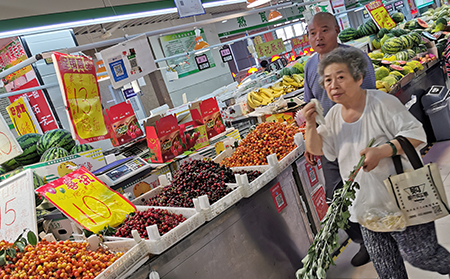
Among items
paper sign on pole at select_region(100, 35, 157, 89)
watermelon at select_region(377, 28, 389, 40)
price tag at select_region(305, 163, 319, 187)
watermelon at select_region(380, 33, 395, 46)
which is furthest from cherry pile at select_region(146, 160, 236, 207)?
watermelon at select_region(377, 28, 389, 40)

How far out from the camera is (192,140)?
4.21 meters

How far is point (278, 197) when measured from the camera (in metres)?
2.68

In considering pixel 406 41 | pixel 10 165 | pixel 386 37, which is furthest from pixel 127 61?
pixel 386 37

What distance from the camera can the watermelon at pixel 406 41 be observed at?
5.99 m

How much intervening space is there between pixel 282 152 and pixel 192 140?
1544 mm

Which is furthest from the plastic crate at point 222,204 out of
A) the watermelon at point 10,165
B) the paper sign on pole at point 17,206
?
the watermelon at point 10,165

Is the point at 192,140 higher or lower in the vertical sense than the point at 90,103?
lower

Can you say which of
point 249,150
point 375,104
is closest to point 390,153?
point 375,104

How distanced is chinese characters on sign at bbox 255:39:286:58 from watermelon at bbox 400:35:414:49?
4.55m

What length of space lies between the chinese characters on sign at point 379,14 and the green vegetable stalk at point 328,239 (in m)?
5.63

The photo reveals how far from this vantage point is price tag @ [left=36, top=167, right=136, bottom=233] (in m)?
2.25

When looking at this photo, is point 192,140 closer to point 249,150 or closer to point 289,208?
point 249,150

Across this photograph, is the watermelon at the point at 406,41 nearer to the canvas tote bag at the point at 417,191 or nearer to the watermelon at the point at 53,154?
the canvas tote bag at the point at 417,191

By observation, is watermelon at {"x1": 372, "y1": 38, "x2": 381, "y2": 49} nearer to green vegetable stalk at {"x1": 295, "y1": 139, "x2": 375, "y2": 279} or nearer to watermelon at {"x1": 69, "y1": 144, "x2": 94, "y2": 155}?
watermelon at {"x1": 69, "y1": 144, "x2": 94, "y2": 155}
